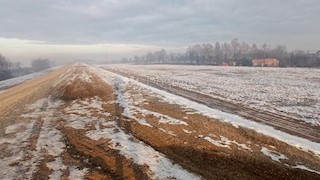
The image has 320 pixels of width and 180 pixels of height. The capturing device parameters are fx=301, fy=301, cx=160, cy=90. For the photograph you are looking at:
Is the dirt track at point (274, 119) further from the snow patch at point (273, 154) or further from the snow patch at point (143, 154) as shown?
the snow patch at point (143, 154)

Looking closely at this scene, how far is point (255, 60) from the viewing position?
131 metres

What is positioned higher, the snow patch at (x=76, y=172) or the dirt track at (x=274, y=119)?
the snow patch at (x=76, y=172)

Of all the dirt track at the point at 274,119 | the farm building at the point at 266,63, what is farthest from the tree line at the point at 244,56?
the dirt track at the point at 274,119

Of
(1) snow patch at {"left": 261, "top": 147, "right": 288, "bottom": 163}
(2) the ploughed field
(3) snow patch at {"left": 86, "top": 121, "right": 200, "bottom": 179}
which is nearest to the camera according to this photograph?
(3) snow patch at {"left": 86, "top": 121, "right": 200, "bottom": 179}

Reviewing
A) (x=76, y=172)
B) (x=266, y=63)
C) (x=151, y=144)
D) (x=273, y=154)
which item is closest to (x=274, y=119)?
(x=273, y=154)

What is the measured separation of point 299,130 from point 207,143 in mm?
5742

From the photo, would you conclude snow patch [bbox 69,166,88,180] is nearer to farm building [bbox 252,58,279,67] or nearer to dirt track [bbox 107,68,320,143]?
dirt track [bbox 107,68,320,143]

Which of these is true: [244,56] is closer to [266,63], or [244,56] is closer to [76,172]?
[266,63]

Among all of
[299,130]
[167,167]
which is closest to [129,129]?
[167,167]

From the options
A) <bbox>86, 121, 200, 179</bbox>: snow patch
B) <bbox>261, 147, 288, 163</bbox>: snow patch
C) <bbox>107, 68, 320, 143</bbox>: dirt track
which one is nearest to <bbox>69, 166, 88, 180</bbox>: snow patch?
<bbox>86, 121, 200, 179</bbox>: snow patch

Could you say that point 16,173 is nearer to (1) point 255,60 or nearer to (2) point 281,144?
(2) point 281,144

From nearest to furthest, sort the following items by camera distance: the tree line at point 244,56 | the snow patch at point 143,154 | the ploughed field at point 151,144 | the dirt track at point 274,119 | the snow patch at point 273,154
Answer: the snow patch at point 143,154 < the ploughed field at point 151,144 < the snow patch at point 273,154 < the dirt track at point 274,119 < the tree line at point 244,56

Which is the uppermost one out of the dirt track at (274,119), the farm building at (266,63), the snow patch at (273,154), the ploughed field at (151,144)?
the ploughed field at (151,144)

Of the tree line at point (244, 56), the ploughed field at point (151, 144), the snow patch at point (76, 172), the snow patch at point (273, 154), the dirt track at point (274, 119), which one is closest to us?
the snow patch at point (76, 172)
